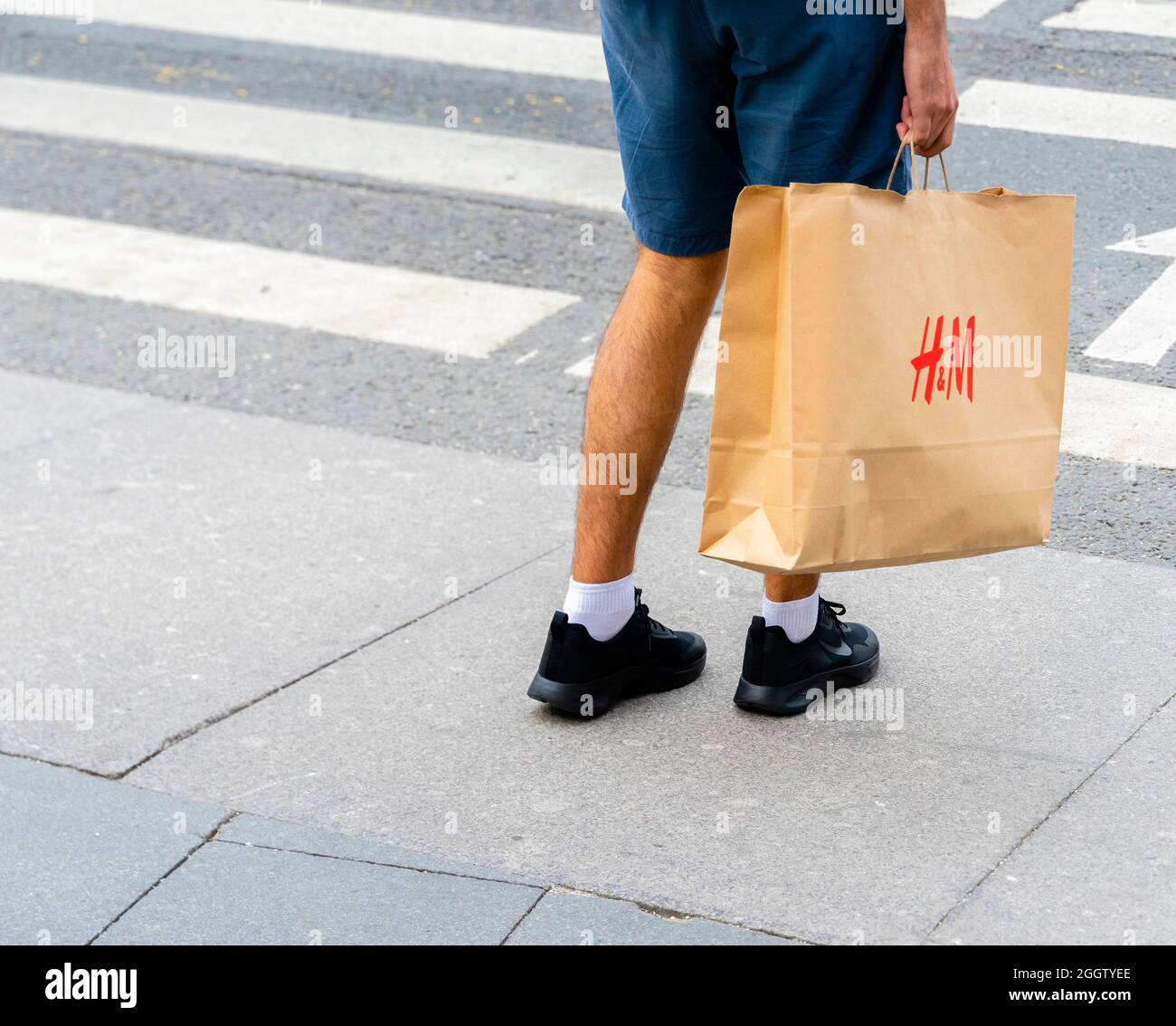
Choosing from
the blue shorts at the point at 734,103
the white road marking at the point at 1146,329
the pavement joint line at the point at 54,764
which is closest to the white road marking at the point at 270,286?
the white road marking at the point at 1146,329

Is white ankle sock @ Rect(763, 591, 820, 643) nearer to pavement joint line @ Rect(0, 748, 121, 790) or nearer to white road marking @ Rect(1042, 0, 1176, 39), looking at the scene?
pavement joint line @ Rect(0, 748, 121, 790)

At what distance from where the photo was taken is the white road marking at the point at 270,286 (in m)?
5.14

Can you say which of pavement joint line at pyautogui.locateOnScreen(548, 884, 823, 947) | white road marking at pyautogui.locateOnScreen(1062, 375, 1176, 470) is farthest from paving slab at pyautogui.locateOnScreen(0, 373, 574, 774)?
white road marking at pyautogui.locateOnScreen(1062, 375, 1176, 470)

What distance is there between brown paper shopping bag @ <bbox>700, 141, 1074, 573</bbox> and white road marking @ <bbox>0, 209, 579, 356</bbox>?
2413mm

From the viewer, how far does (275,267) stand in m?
5.68

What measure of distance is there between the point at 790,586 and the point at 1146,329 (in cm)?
214

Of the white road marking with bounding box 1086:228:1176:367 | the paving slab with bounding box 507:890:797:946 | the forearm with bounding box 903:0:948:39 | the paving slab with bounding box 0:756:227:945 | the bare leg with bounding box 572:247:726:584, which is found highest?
the forearm with bounding box 903:0:948:39

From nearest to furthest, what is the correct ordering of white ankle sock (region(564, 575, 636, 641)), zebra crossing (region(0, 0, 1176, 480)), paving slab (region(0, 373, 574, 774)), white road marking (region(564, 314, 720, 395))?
white ankle sock (region(564, 575, 636, 641)), paving slab (region(0, 373, 574, 774)), white road marking (region(564, 314, 720, 395)), zebra crossing (region(0, 0, 1176, 480))

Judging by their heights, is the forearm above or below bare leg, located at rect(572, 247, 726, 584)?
above

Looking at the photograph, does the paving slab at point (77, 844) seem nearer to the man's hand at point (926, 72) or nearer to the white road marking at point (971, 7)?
the man's hand at point (926, 72)

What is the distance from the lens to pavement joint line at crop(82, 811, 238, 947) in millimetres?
2559

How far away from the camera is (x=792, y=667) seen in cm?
301

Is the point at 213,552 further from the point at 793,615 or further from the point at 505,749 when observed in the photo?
the point at 793,615

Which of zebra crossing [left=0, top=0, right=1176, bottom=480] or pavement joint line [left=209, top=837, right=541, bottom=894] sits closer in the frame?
pavement joint line [left=209, top=837, right=541, bottom=894]
